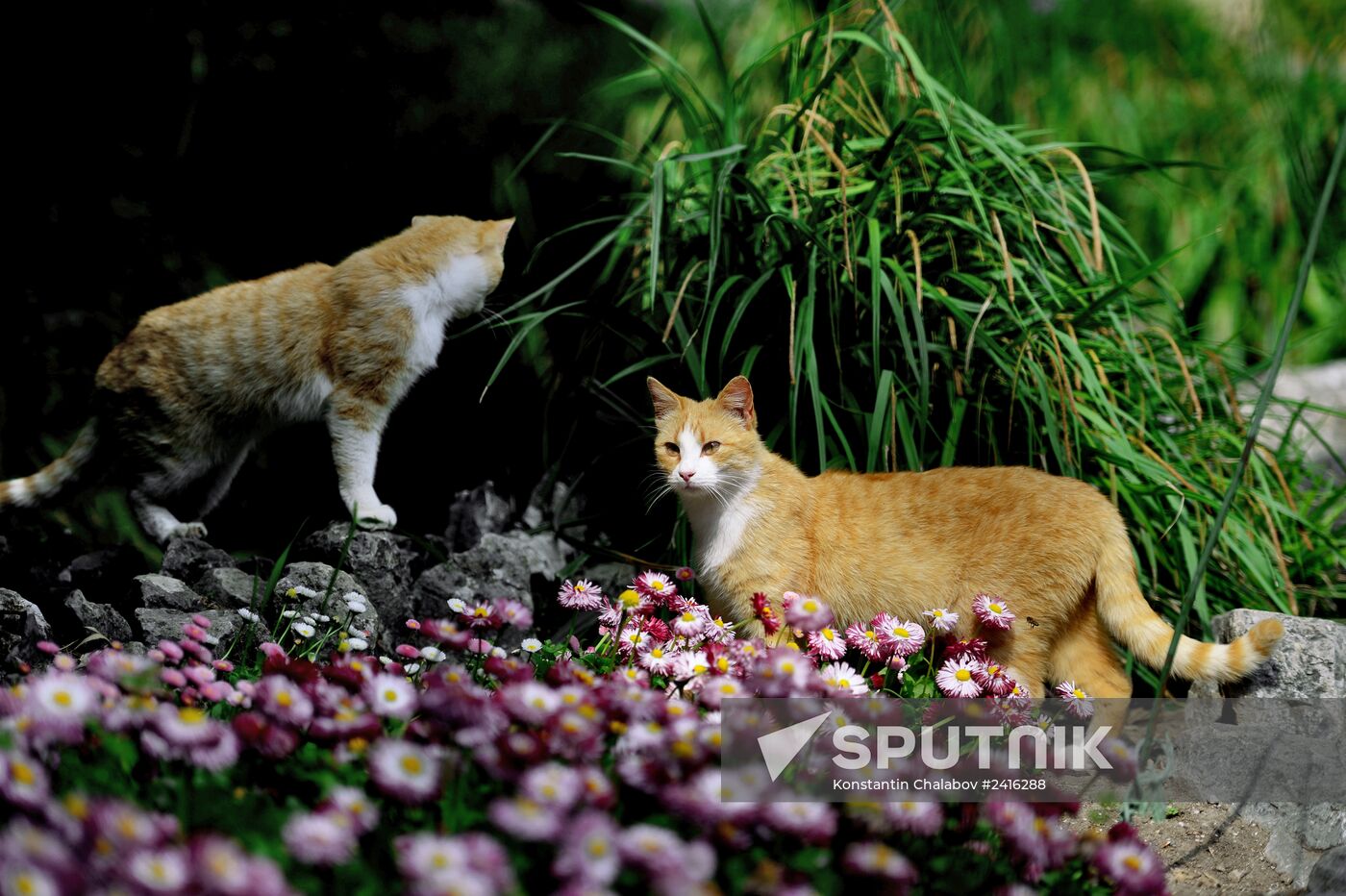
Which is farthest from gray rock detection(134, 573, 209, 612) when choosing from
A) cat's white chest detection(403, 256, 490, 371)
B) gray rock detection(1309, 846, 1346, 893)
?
gray rock detection(1309, 846, 1346, 893)

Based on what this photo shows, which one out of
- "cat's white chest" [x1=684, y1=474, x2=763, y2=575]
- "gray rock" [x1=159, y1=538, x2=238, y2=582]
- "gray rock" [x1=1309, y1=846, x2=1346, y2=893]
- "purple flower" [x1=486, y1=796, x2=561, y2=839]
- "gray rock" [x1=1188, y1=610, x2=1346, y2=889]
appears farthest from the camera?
"gray rock" [x1=159, y1=538, x2=238, y2=582]

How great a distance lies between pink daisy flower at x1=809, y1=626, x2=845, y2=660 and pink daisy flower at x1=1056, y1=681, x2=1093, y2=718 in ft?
1.65

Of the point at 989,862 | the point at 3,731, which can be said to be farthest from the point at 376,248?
the point at 989,862

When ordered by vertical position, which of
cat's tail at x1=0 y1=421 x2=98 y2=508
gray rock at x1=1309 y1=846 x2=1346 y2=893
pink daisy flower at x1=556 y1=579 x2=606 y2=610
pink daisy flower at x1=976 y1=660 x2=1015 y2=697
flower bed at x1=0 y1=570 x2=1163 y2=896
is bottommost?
gray rock at x1=1309 y1=846 x2=1346 y2=893

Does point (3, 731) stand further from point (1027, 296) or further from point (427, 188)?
point (1027, 296)

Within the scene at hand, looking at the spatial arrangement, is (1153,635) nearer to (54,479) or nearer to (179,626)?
(179,626)

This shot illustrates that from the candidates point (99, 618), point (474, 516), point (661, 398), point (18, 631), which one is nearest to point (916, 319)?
point (661, 398)

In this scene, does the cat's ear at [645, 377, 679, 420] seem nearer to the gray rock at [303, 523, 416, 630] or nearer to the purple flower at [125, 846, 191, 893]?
the gray rock at [303, 523, 416, 630]

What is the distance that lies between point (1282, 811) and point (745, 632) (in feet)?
3.52

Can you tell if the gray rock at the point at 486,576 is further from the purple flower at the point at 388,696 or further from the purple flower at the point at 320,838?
the purple flower at the point at 320,838

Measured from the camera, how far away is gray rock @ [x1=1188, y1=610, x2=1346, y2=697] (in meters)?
2.11

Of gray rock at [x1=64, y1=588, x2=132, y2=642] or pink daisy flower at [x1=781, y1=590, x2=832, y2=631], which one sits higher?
pink daisy flower at [x1=781, y1=590, x2=832, y2=631]

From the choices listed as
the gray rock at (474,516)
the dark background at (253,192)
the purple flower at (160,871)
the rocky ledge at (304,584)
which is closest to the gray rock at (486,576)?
the rocky ledge at (304,584)

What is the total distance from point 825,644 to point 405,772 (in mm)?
929
